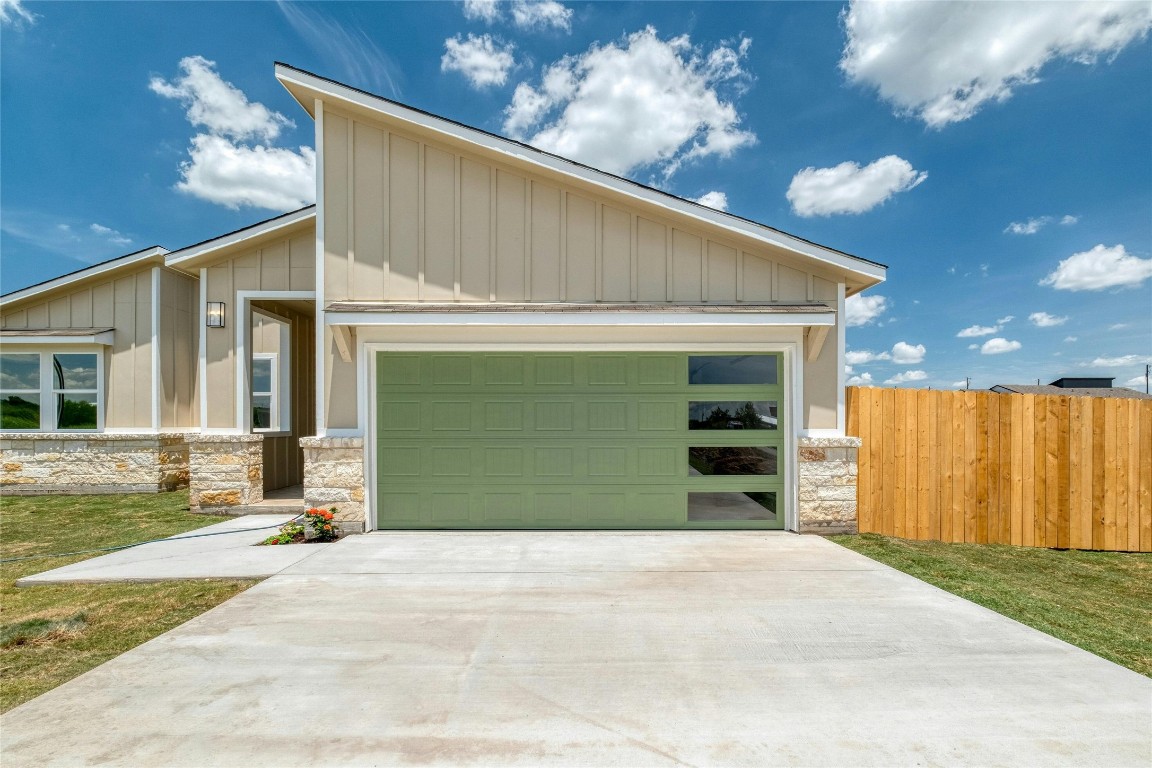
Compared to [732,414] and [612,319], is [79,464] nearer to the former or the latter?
[612,319]

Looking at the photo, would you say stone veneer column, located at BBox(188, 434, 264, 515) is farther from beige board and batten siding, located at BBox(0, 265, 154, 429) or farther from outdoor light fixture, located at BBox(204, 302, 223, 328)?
beige board and batten siding, located at BBox(0, 265, 154, 429)

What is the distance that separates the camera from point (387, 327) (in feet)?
21.7

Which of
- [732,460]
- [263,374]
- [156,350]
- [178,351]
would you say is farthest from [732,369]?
[156,350]

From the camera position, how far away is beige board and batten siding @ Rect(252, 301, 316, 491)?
31.4 feet

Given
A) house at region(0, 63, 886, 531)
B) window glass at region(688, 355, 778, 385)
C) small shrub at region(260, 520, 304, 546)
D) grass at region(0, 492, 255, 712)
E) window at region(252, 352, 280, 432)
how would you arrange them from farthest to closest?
window at region(252, 352, 280, 432) → window glass at region(688, 355, 778, 385) → house at region(0, 63, 886, 531) → small shrub at region(260, 520, 304, 546) → grass at region(0, 492, 255, 712)

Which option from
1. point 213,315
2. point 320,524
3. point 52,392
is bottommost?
point 320,524

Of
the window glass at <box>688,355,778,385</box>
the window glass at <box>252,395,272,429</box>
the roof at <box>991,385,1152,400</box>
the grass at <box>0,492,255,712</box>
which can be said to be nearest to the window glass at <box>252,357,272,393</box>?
the window glass at <box>252,395,272,429</box>

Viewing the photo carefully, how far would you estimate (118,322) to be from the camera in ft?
32.5

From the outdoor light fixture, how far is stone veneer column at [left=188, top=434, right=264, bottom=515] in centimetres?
177

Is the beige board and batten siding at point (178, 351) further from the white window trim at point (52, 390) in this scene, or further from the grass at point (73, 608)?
the grass at point (73, 608)

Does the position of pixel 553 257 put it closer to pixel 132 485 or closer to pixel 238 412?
pixel 238 412

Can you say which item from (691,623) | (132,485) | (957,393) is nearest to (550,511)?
(691,623)

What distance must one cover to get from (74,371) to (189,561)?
296 inches

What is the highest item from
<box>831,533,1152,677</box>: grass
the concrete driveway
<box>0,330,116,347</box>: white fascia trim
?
<box>0,330,116,347</box>: white fascia trim
